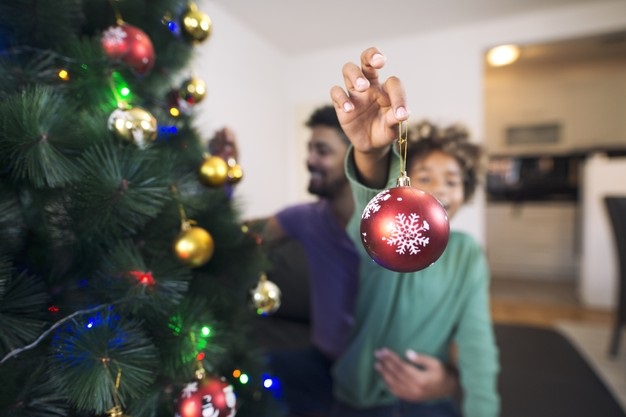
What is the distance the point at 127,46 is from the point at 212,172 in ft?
0.62

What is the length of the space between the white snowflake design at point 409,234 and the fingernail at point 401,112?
0.24 ft

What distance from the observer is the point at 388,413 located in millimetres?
696

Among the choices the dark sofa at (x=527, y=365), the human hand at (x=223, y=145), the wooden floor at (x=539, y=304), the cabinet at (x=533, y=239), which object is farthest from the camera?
→ the cabinet at (x=533, y=239)

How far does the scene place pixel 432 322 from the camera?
676mm

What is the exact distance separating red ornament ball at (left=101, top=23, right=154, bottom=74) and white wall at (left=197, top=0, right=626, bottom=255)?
0.17 m

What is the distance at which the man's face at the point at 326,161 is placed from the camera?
21.6 inches

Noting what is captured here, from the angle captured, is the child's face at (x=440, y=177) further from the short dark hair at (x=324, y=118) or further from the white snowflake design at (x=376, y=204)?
the white snowflake design at (x=376, y=204)

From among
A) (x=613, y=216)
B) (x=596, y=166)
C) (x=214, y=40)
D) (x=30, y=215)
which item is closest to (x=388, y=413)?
(x=30, y=215)

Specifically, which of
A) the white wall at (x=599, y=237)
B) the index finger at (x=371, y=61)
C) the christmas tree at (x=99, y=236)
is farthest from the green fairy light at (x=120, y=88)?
the white wall at (x=599, y=237)

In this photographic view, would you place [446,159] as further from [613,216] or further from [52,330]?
[613,216]

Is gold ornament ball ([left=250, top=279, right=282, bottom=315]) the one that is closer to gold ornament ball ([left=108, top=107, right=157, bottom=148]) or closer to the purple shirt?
the purple shirt

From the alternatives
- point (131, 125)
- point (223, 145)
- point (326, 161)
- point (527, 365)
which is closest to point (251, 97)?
point (223, 145)

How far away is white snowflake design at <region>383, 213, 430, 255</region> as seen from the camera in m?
0.24

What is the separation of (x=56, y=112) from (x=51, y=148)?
4 centimetres
